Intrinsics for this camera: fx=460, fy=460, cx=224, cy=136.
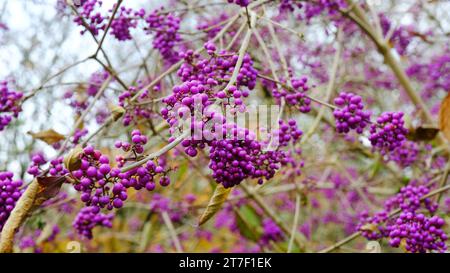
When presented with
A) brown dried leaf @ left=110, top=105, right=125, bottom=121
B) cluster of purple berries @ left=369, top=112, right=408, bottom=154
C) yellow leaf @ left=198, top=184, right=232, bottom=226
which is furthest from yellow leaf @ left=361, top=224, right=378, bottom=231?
brown dried leaf @ left=110, top=105, right=125, bottom=121

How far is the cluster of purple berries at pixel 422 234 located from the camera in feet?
5.46

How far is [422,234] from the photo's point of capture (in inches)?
66.0

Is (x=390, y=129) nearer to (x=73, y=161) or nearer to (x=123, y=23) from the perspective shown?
(x=73, y=161)

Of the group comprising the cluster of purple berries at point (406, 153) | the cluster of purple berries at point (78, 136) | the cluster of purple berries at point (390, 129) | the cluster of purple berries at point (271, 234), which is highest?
the cluster of purple berries at point (78, 136)

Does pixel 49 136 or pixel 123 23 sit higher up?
pixel 123 23

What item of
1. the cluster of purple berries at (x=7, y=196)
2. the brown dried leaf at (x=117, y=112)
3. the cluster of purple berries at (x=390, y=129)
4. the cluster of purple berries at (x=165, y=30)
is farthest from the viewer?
the cluster of purple berries at (x=165, y=30)

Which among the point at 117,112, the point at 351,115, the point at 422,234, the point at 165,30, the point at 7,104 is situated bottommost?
the point at 422,234

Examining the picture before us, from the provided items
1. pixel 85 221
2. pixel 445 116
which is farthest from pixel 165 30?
pixel 445 116

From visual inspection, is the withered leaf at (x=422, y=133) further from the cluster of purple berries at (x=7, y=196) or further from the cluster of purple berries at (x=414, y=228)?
the cluster of purple berries at (x=7, y=196)

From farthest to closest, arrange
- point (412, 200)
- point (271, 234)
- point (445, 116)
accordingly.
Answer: point (271, 234) → point (445, 116) → point (412, 200)

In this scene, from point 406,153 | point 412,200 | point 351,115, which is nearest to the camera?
point 351,115

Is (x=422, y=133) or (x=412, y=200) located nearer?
(x=412, y=200)

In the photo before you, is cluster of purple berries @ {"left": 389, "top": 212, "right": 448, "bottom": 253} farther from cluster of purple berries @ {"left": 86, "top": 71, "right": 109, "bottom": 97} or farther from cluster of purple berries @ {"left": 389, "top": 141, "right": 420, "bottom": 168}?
cluster of purple berries @ {"left": 86, "top": 71, "right": 109, "bottom": 97}

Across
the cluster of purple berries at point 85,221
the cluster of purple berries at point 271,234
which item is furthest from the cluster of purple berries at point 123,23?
the cluster of purple berries at point 271,234
